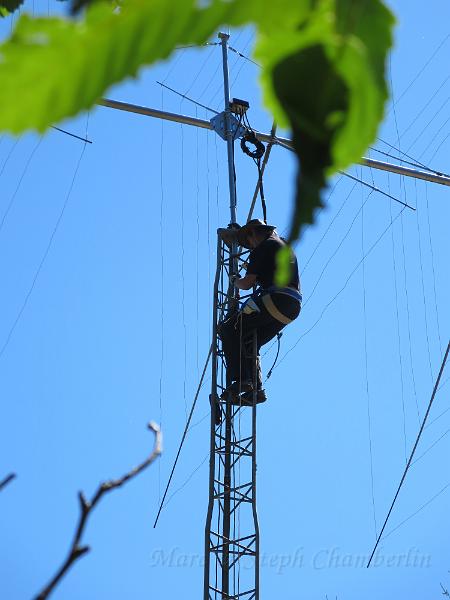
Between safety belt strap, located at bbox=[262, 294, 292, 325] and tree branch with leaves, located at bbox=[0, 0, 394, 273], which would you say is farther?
safety belt strap, located at bbox=[262, 294, 292, 325]

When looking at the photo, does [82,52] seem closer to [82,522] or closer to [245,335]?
[82,522]

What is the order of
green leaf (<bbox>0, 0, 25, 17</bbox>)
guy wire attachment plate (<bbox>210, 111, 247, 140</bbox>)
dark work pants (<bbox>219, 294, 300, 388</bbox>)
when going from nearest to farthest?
green leaf (<bbox>0, 0, 25, 17</bbox>) < dark work pants (<bbox>219, 294, 300, 388</bbox>) < guy wire attachment plate (<bbox>210, 111, 247, 140</bbox>)

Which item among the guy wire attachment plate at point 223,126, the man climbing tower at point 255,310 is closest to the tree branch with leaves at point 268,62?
the man climbing tower at point 255,310

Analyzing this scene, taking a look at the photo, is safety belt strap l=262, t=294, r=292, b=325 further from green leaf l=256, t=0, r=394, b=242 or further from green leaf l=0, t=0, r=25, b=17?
green leaf l=256, t=0, r=394, b=242

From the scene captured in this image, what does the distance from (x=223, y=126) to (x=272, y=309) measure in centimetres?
226

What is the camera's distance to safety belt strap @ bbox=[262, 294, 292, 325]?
5188 millimetres

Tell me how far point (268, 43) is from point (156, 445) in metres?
0.16

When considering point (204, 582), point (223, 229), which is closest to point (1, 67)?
point (204, 582)

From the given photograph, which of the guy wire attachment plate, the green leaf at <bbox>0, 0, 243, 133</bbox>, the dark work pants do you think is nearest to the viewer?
the green leaf at <bbox>0, 0, 243, 133</bbox>

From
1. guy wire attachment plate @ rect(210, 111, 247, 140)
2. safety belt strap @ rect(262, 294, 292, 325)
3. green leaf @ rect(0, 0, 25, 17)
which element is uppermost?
guy wire attachment plate @ rect(210, 111, 247, 140)

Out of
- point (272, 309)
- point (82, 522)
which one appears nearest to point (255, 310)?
point (272, 309)

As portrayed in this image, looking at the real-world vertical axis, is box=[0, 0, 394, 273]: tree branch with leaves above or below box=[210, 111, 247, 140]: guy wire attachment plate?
below

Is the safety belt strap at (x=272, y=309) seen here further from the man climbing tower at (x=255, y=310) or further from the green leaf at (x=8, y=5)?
the green leaf at (x=8, y=5)

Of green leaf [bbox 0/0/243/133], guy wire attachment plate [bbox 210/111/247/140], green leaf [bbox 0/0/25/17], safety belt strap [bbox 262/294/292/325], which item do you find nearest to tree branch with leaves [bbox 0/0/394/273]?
green leaf [bbox 0/0/243/133]
